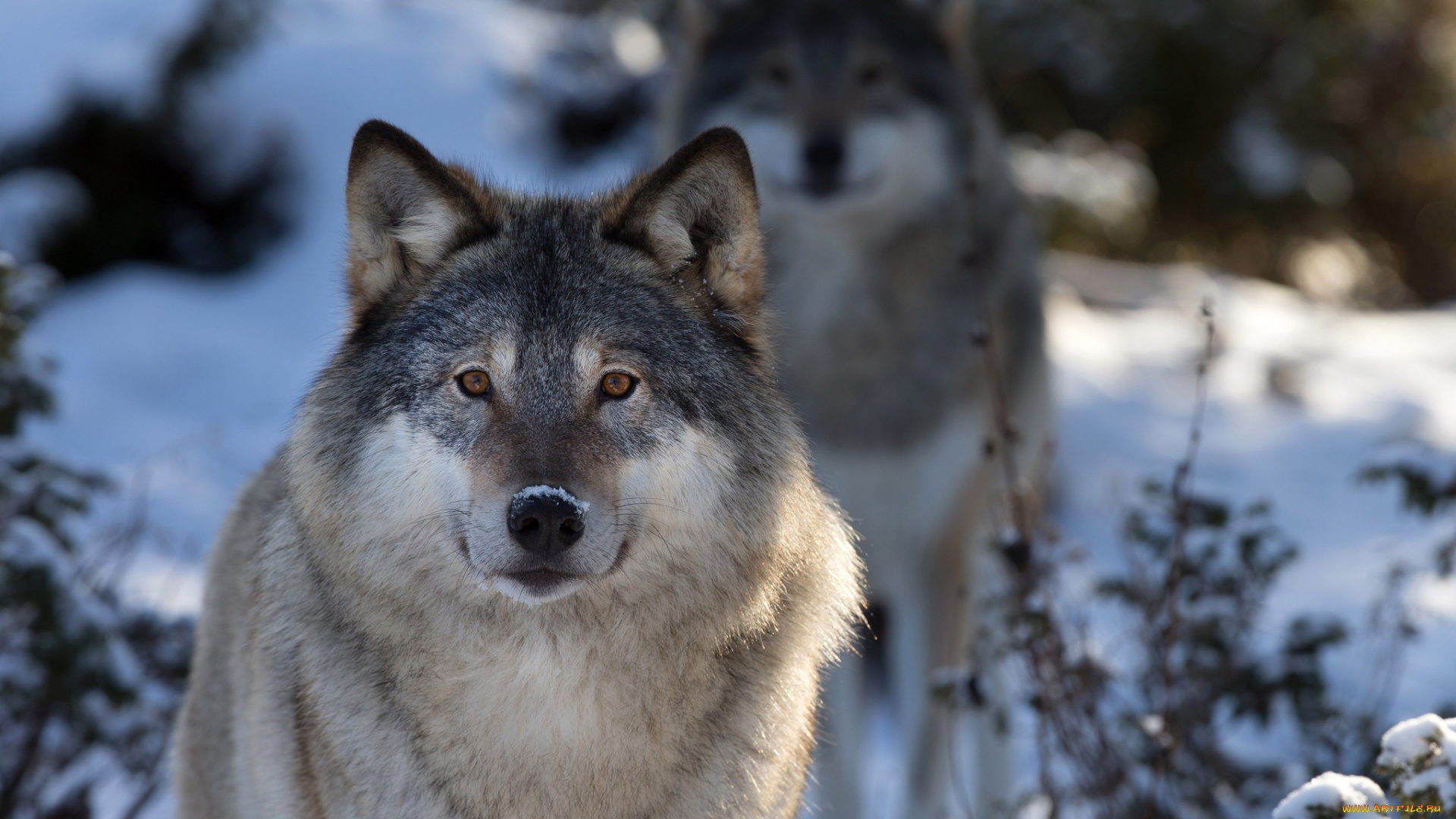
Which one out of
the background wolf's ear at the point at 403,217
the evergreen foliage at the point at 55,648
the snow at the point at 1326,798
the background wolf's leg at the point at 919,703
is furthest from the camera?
the background wolf's leg at the point at 919,703

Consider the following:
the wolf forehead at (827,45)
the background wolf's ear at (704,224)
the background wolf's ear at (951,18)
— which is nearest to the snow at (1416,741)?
the background wolf's ear at (704,224)

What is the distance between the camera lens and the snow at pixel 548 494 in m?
2.33

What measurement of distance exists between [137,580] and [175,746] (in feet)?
6.59

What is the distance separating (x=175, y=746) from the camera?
3.47 meters

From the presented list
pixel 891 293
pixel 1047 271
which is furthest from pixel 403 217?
pixel 1047 271

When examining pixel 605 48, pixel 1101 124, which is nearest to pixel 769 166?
→ pixel 605 48

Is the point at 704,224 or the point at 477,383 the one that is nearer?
the point at 477,383

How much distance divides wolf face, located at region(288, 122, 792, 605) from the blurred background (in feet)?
1.96

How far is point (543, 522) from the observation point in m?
2.32

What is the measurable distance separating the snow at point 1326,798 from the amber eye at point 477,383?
5.49ft

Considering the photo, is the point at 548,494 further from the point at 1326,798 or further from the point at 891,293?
the point at 891,293

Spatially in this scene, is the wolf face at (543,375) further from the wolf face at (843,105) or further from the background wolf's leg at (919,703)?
the background wolf's leg at (919,703)

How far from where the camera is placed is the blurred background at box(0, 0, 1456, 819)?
386cm

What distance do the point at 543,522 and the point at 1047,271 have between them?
215 inches
